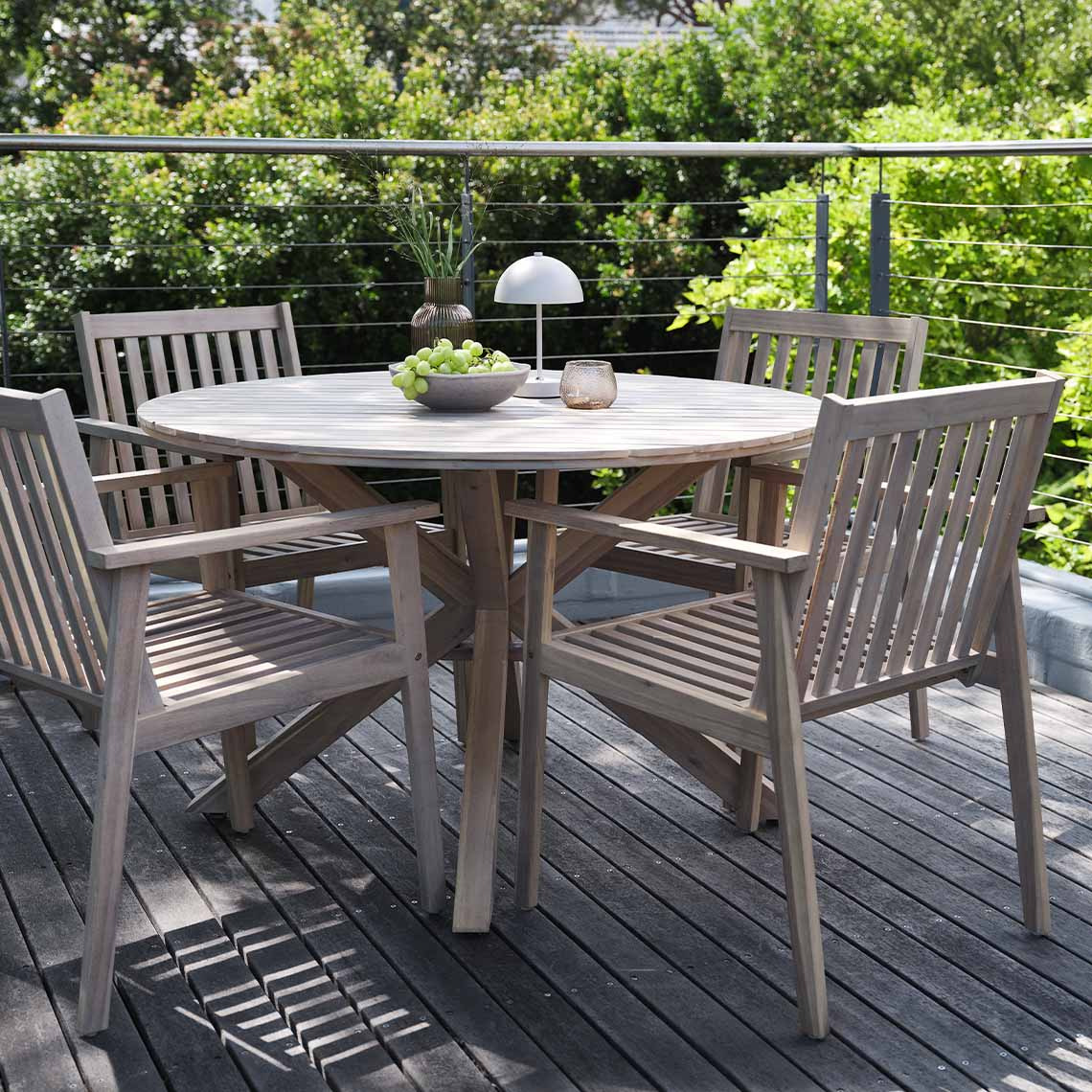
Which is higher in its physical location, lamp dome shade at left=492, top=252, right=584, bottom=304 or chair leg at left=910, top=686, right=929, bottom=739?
lamp dome shade at left=492, top=252, right=584, bottom=304

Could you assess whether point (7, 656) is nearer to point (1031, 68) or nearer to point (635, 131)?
point (635, 131)

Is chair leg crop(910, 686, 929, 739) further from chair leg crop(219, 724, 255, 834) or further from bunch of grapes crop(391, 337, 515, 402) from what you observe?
chair leg crop(219, 724, 255, 834)

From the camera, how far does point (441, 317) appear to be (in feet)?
9.73

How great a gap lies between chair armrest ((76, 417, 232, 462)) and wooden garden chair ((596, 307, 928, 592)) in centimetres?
85

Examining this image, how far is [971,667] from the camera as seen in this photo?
2.42 metres

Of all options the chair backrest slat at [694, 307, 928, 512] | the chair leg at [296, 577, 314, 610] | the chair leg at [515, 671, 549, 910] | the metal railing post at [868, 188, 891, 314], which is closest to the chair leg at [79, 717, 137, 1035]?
the chair leg at [515, 671, 549, 910]

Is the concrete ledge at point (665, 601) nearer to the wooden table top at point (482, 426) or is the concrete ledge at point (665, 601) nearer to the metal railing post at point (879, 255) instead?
the metal railing post at point (879, 255)

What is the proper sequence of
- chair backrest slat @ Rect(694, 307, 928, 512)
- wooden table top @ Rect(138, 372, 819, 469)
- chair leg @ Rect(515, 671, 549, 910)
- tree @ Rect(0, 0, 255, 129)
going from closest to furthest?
1. wooden table top @ Rect(138, 372, 819, 469)
2. chair leg @ Rect(515, 671, 549, 910)
3. chair backrest slat @ Rect(694, 307, 928, 512)
4. tree @ Rect(0, 0, 255, 129)

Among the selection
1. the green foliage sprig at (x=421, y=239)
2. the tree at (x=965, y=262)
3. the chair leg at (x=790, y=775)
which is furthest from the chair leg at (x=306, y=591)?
the tree at (x=965, y=262)

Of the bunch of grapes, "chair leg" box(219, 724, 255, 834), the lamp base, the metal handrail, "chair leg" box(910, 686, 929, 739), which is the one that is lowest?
"chair leg" box(910, 686, 929, 739)

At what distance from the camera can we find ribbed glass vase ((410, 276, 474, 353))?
297cm

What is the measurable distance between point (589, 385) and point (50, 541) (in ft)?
3.52

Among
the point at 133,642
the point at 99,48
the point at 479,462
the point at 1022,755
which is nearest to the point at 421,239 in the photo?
the point at 479,462

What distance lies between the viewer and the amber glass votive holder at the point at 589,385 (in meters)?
2.77
